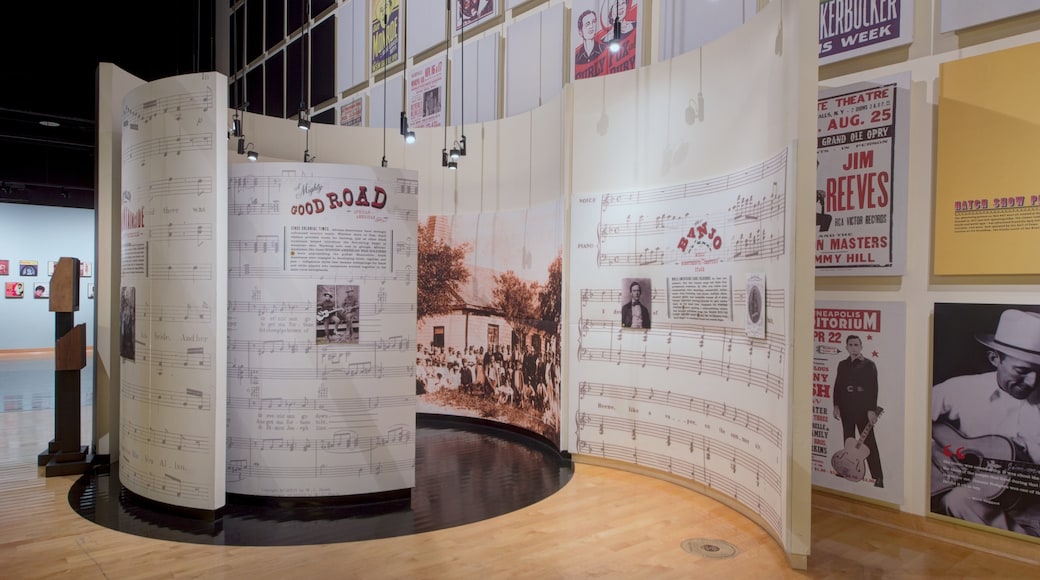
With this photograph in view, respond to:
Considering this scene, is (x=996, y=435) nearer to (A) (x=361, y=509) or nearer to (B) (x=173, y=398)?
(A) (x=361, y=509)

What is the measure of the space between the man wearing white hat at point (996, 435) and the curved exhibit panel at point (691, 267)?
114 centimetres

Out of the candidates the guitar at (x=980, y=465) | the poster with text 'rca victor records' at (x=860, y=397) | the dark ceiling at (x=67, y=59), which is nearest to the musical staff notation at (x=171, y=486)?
the poster with text 'rca victor records' at (x=860, y=397)

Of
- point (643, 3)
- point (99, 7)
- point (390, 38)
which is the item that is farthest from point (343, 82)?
point (643, 3)

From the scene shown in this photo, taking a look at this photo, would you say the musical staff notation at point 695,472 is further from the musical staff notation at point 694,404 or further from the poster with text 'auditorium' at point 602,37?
the poster with text 'auditorium' at point 602,37

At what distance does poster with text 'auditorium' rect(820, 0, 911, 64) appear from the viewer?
14.3 ft

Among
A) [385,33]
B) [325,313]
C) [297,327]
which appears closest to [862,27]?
[325,313]

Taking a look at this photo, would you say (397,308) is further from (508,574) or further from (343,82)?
(343,82)

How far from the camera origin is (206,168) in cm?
430

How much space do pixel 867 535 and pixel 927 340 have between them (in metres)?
Answer: 1.31

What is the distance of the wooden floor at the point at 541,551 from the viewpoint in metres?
3.50

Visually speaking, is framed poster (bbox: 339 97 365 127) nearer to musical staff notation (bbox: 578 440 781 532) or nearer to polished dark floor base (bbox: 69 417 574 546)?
polished dark floor base (bbox: 69 417 574 546)

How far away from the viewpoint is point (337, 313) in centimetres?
457

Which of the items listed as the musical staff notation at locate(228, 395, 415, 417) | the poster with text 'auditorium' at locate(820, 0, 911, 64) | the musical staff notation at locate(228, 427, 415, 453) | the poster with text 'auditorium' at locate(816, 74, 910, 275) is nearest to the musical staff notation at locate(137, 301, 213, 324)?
the musical staff notation at locate(228, 395, 415, 417)

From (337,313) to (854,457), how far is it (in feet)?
12.3
